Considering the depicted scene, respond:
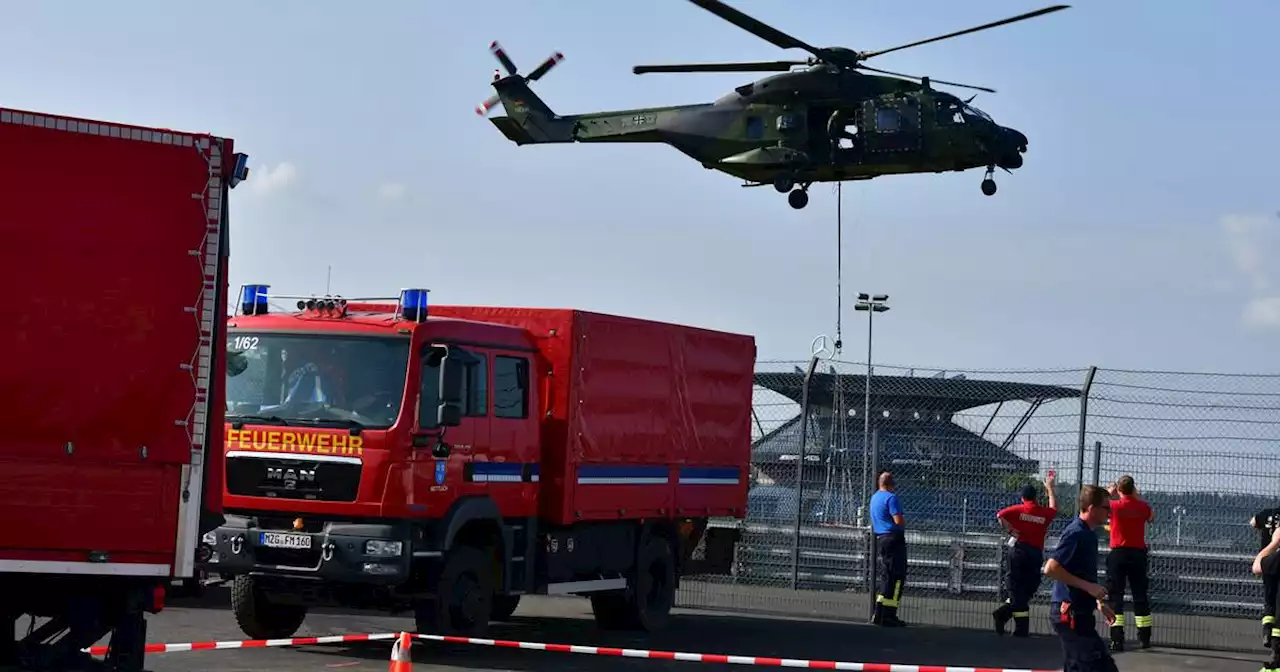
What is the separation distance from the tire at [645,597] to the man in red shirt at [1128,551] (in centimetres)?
426

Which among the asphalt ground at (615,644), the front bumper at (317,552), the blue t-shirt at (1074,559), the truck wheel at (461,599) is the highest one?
the blue t-shirt at (1074,559)

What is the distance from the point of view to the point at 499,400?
1469 centimetres

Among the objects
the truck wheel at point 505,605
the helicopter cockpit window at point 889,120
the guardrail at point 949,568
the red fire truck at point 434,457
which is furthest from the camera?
the helicopter cockpit window at point 889,120

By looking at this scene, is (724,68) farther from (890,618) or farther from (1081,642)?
(1081,642)

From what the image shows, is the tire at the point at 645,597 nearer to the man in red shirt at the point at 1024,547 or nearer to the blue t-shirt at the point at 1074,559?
the man in red shirt at the point at 1024,547

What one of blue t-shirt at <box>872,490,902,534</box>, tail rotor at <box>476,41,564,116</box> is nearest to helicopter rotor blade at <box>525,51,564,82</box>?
tail rotor at <box>476,41,564,116</box>

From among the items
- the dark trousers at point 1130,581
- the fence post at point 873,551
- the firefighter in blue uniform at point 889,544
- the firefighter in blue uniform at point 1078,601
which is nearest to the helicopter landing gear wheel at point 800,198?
the fence post at point 873,551

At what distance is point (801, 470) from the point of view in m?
21.1

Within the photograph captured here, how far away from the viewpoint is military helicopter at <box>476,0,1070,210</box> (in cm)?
2805

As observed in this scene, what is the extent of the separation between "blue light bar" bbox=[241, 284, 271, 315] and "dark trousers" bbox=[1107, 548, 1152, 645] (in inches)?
323

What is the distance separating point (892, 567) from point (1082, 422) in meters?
2.54

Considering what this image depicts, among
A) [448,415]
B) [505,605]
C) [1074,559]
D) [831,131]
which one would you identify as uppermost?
[831,131]

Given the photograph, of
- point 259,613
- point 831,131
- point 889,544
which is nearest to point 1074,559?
point 259,613

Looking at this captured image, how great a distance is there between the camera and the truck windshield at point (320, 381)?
13602 mm
